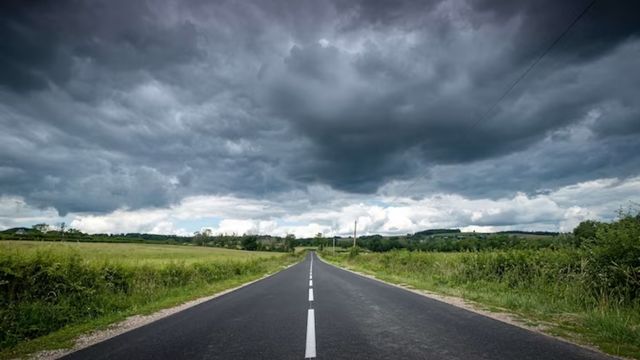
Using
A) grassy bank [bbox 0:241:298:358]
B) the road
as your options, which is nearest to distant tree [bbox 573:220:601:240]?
the road

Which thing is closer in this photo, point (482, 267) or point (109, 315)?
point (109, 315)

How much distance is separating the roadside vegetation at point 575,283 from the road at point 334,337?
1.24 meters

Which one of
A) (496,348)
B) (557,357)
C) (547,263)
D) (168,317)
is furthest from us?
(547,263)

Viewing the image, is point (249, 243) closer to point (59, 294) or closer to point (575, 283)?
point (59, 294)

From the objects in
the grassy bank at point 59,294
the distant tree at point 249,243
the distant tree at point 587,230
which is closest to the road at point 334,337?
the grassy bank at point 59,294

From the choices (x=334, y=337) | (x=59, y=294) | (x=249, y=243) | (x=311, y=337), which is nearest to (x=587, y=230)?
(x=334, y=337)

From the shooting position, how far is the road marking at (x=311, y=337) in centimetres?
536

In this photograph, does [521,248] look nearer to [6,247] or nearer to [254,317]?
[254,317]

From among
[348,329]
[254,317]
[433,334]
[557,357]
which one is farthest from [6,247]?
[557,357]

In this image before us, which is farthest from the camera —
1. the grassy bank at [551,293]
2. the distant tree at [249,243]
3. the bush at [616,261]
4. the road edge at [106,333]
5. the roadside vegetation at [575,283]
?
the distant tree at [249,243]

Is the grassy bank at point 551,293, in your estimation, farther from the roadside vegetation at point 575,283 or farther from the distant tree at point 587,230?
the distant tree at point 587,230

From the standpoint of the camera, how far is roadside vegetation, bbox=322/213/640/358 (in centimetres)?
723

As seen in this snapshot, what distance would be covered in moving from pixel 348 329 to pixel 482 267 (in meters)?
13.0

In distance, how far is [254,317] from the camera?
28.8ft
